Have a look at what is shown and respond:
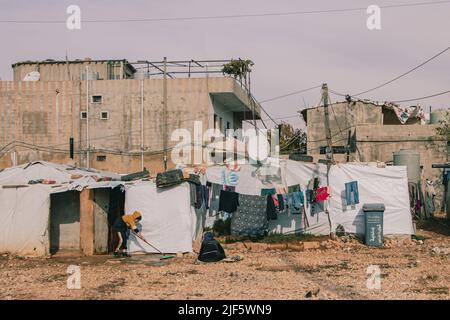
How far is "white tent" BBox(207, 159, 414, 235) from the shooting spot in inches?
675

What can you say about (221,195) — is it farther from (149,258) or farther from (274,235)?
(149,258)

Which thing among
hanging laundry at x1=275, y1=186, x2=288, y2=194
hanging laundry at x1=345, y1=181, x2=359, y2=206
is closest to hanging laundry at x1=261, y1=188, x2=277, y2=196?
hanging laundry at x1=275, y1=186, x2=288, y2=194

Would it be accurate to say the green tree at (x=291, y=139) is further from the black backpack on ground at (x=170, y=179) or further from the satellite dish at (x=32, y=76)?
the black backpack on ground at (x=170, y=179)

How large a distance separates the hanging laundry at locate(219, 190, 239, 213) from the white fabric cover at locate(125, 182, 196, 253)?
6.19ft

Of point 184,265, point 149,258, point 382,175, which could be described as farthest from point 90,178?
point 382,175

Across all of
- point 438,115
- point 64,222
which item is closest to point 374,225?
point 64,222

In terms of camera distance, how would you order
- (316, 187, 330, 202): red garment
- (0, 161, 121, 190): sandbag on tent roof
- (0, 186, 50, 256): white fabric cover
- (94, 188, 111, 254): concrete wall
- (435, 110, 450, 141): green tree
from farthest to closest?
(435, 110, 450, 141): green tree, (316, 187, 330, 202): red garment, (0, 161, 121, 190): sandbag on tent roof, (94, 188, 111, 254): concrete wall, (0, 186, 50, 256): white fabric cover

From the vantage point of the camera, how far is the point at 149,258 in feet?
49.3

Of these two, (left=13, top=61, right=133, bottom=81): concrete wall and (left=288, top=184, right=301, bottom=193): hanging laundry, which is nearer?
(left=288, top=184, right=301, bottom=193): hanging laundry

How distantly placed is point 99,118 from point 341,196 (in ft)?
43.6

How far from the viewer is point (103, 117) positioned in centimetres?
2567

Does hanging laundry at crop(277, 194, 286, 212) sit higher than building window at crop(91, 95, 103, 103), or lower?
lower

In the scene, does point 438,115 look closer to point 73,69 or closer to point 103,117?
point 103,117

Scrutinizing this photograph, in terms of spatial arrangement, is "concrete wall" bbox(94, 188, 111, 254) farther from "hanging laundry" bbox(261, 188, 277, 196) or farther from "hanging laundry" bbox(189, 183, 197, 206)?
"hanging laundry" bbox(261, 188, 277, 196)
